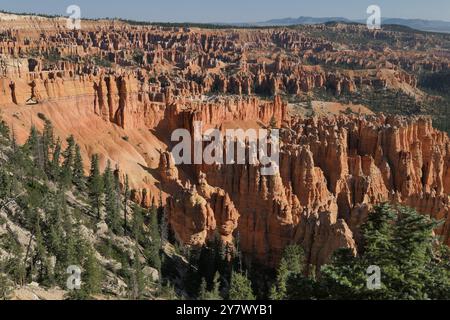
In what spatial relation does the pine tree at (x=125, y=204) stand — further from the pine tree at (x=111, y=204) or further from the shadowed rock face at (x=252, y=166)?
the shadowed rock face at (x=252, y=166)

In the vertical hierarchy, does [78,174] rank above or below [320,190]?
above

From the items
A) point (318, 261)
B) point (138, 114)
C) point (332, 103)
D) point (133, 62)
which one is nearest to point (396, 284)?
point (318, 261)

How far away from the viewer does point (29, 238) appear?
102 ft

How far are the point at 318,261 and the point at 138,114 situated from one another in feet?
119

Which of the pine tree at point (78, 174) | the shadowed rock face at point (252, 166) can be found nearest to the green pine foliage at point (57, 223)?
the pine tree at point (78, 174)

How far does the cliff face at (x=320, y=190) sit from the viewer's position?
4038 centimetres

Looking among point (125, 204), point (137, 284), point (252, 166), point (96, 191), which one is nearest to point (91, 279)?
point (137, 284)

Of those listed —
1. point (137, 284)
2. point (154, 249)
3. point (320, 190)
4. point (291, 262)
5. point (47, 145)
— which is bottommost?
point (154, 249)

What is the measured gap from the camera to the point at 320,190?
158 ft

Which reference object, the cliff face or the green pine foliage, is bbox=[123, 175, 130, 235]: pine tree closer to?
the green pine foliage

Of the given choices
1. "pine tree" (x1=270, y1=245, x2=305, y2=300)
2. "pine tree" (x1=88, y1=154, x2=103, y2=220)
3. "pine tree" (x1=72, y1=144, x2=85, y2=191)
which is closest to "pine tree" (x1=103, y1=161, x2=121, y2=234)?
"pine tree" (x1=88, y1=154, x2=103, y2=220)

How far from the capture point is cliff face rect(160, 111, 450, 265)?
1590 inches

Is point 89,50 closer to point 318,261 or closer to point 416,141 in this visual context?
point 416,141

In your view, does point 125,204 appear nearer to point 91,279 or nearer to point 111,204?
point 111,204
